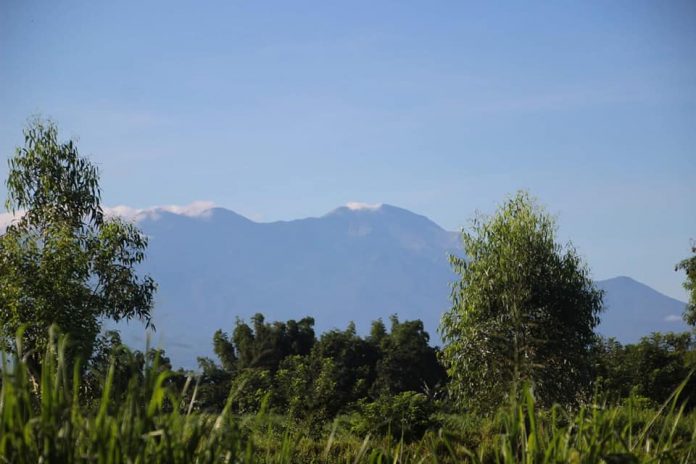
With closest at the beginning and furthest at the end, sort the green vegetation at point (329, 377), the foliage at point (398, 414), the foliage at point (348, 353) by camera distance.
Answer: the green vegetation at point (329, 377) → the foliage at point (398, 414) → the foliage at point (348, 353)

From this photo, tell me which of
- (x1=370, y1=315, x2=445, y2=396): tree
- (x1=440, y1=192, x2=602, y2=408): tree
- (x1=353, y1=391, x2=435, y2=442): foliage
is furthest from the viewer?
(x1=370, y1=315, x2=445, y2=396): tree

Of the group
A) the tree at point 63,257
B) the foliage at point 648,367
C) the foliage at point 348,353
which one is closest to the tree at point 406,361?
the foliage at point 348,353

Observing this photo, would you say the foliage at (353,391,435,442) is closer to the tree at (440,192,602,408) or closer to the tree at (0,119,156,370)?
the tree at (0,119,156,370)

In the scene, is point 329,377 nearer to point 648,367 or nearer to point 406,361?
point 648,367

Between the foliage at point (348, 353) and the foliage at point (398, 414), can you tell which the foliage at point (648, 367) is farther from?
the foliage at point (398, 414)

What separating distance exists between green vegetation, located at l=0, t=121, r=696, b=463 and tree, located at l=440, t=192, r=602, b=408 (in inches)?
2.4

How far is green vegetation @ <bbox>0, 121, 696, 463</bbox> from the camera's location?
3.83 m

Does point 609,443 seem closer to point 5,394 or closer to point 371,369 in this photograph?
point 5,394

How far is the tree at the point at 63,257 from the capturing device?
73.8ft

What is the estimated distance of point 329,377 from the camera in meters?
23.5

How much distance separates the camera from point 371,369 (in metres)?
47.4

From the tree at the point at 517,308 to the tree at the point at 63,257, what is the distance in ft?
41.4

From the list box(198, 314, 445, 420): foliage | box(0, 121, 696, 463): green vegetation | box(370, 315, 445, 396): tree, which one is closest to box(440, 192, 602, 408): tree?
box(0, 121, 696, 463): green vegetation

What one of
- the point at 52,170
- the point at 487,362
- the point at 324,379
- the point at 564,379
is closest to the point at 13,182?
the point at 52,170
